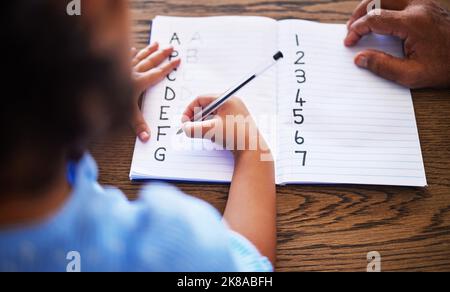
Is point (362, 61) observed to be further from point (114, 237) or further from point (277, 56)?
point (114, 237)

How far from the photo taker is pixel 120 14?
0.35m

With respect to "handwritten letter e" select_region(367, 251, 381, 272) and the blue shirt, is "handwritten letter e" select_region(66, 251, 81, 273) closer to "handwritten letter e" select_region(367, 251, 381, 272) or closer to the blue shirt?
the blue shirt

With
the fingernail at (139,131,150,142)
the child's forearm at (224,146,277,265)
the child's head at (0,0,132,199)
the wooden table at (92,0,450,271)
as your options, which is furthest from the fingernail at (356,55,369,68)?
the child's head at (0,0,132,199)

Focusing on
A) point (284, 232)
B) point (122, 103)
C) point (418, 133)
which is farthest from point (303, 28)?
point (122, 103)

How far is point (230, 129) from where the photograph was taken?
622 millimetres

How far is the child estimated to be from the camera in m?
0.28

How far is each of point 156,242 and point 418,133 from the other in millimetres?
440

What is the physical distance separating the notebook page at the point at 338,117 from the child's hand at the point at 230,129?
5cm

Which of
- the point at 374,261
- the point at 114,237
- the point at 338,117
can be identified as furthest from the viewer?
the point at 338,117

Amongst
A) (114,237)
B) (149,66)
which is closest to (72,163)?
(114,237)

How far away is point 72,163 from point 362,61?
50 centimetres

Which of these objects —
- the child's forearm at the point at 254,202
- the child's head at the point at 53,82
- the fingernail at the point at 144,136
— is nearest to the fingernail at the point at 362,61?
the child's forearm at the point at 254,202

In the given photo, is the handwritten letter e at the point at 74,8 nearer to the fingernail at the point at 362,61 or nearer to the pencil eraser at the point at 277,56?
the pencil eraser at the point at 277,56

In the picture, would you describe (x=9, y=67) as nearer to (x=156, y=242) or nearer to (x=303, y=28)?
(x=156, y=242)
